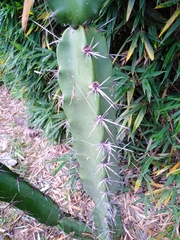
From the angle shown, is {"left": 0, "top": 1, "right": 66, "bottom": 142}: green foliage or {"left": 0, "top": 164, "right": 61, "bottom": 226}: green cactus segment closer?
{"left": 0, "top": 164, "right": 61, "bottom": 226}: green cactus segment

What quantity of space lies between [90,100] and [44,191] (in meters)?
1.11

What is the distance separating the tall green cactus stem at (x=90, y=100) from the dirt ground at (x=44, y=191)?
36cm

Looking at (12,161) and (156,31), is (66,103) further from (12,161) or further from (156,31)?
(12,161)

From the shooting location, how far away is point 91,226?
125cm

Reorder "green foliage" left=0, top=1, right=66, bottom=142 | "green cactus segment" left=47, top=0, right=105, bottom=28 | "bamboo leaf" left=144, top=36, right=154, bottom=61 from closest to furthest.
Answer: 1. "green cactus segment" left=47, top=0, right=105, bottom=28
2. "bamboo leaf" left=144, top=36, right=154, bottom=61
3. "green foliage" left=0, top=1, right=66, bottom=142

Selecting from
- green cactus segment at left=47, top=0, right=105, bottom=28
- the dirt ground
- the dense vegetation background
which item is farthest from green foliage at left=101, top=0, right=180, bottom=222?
green cactus segment at left=47, top=0, right=105, bottom=28

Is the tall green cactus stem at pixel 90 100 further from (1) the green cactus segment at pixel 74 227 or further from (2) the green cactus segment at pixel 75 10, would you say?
(1) the green cactus segment at pixel 74 227

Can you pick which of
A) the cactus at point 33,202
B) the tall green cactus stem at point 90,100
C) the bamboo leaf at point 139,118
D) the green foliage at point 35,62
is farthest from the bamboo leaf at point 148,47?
the cactus at point 33,202

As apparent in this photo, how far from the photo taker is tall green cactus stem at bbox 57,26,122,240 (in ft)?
2.21

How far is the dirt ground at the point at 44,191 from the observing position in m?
1.33

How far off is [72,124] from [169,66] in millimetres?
611

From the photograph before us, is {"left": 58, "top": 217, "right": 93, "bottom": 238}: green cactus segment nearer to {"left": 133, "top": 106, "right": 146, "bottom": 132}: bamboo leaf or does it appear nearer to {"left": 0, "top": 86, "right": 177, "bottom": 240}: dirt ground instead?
{"left": 0, "top": 86, "right": 177, "bottom": 240}: dirt ground

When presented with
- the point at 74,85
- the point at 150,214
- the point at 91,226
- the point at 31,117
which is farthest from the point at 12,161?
the point at 74,85

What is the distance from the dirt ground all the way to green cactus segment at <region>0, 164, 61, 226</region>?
6 centimetres
